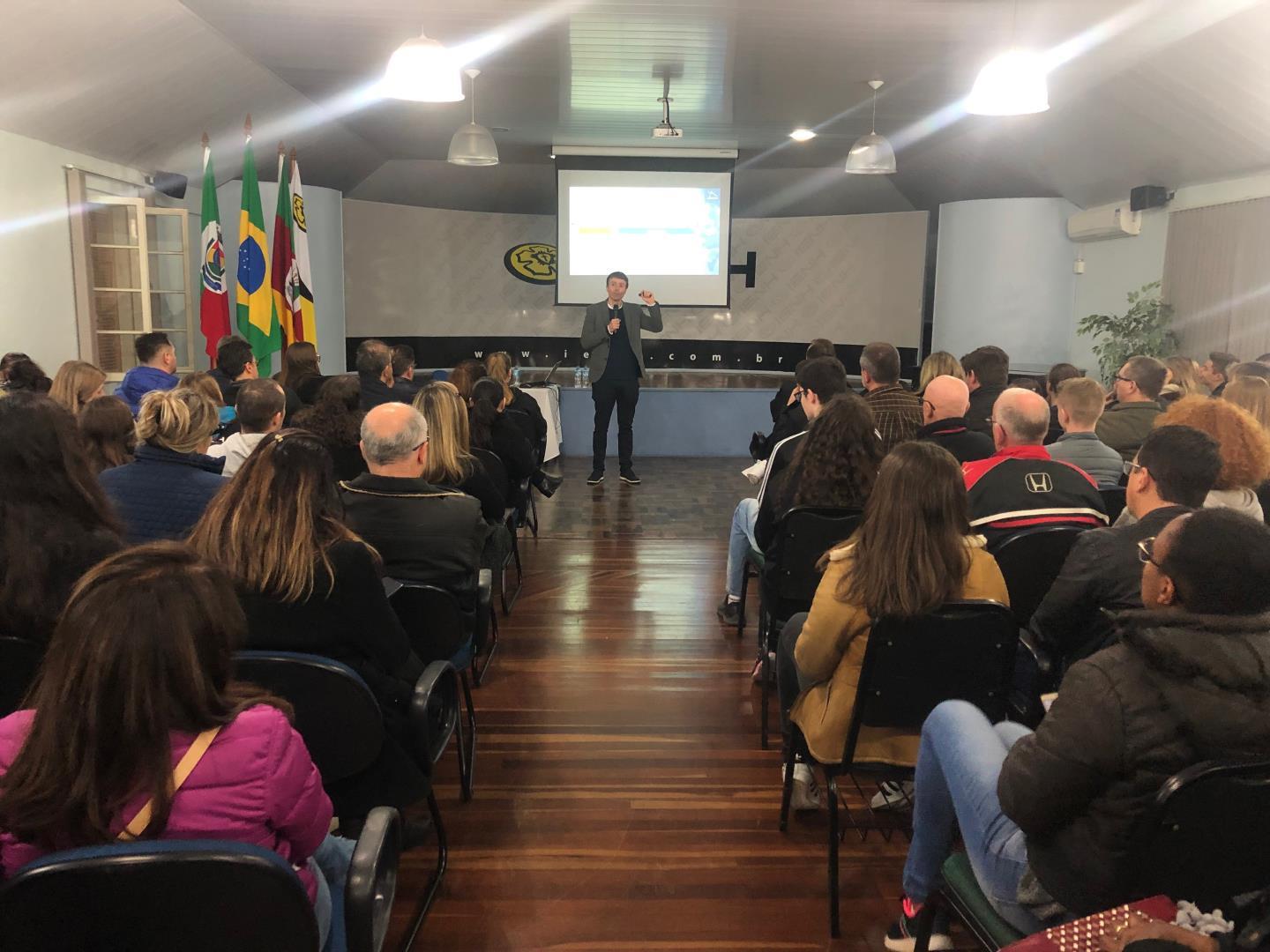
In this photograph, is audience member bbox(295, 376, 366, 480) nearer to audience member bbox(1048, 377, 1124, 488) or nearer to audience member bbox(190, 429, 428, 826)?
audience member bbox(190, 429, 428, 826)

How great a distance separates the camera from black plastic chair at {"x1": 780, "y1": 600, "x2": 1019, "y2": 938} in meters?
2.12

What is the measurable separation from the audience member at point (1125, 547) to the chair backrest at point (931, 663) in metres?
0.21

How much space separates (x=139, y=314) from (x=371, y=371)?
3024 millimetres

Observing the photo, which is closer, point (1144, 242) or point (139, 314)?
point (139, 314)

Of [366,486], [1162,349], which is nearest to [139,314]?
[366,486]

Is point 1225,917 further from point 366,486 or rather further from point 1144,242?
point 1144,242

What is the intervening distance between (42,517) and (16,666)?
1.06ft

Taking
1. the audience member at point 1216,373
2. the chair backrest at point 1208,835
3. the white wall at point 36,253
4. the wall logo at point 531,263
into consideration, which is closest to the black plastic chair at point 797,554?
the chair backrest at point 1208,835

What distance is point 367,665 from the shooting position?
A: 6.72ft

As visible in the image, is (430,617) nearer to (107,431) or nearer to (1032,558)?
(107,431)

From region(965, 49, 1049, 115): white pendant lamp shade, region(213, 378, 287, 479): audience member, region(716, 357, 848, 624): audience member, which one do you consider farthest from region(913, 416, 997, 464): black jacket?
region(213, 378, 287, 479): audience member

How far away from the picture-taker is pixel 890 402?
4.25m

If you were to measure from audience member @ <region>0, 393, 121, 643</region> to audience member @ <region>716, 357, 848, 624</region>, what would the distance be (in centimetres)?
238

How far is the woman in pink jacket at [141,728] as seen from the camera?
3.80 feet
